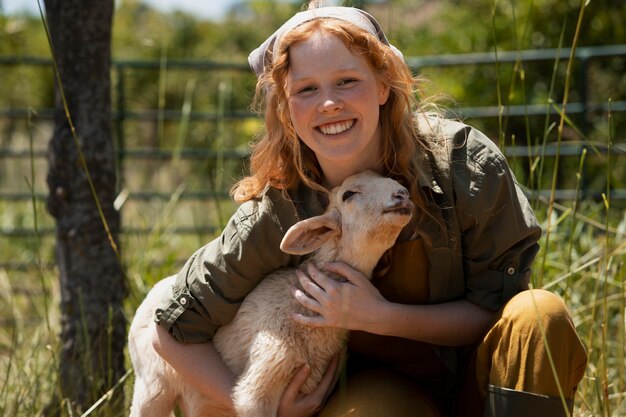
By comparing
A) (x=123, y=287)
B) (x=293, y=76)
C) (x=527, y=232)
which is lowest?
(x=123, y=287)

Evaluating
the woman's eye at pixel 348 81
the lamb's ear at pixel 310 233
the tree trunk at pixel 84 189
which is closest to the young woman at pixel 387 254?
the woman's eye at pixel 348 81

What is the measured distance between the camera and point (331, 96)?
2.60 metres

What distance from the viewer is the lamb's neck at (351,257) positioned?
8.75ft

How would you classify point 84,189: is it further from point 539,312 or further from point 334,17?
point 539,312

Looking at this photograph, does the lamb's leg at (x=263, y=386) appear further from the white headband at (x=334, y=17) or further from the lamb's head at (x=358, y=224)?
the white headband at (x=334, y=17)

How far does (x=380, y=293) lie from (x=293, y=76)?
70 centimetres

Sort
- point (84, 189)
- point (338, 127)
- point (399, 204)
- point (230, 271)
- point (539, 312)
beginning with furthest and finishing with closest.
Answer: point (84, 189) → point (230, 271) → point (338, 127) → point (399, 204) → point (539, 312)

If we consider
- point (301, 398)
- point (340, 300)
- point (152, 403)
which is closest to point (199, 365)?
point (152, 403)

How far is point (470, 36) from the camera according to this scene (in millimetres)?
8242

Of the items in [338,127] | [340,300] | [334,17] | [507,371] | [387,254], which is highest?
[334,17]

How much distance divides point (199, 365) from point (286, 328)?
30 cm

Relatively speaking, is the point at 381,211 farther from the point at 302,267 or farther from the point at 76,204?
the point at 76,204

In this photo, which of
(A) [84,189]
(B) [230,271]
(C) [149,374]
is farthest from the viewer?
(A) [84,189]

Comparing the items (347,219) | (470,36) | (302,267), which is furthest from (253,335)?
(470,36)
